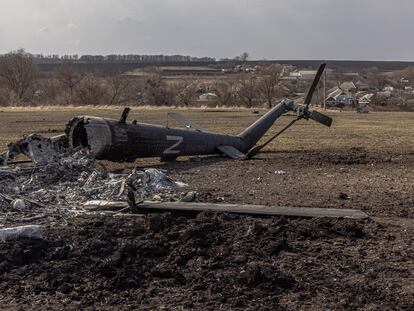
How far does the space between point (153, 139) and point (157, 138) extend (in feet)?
0.43

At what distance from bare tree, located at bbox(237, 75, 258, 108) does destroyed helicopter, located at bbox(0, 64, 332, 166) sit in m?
71.5

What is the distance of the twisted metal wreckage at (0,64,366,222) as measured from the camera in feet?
33.2

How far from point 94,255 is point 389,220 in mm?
4446

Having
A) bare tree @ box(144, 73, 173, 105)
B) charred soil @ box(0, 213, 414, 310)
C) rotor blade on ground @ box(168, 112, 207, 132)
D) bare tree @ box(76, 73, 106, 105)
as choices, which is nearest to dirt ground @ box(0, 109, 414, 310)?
charred soil @ box(0, 213, 414, 310)

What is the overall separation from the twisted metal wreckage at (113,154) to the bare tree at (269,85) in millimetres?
72865

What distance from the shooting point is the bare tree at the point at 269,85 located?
91.0m

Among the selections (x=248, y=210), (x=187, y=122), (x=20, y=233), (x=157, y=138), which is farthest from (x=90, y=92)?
(x=20, y=233)

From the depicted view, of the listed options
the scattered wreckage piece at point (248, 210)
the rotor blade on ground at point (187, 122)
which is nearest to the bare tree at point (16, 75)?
the rotor blade on ground at point (187, 122)

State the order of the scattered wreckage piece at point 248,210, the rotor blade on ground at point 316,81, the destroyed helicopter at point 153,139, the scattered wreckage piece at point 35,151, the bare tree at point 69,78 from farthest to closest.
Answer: the bare tree at point 69,78 → the rotor blade on ground at point 316,81 → the destroyed helicopter at point 153,139 → the scattered wreckage piece at point 35,151 → the scattered wreckage piece at point 248,210

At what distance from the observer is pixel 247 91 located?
3570 inches

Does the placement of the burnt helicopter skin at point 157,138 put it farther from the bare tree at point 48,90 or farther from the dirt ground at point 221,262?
the bare tree at point 48,90

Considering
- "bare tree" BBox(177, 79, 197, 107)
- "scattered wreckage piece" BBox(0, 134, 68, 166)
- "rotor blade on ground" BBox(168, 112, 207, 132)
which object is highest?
"rotor blade on ground" BBox(168, 112, 207, 132)

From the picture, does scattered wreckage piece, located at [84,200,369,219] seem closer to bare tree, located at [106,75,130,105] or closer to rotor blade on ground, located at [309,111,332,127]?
rotor blade on ground, located at [309,111,332,127]

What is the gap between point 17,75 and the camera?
9744cm
